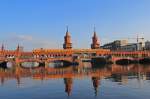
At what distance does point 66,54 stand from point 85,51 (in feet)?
42.8

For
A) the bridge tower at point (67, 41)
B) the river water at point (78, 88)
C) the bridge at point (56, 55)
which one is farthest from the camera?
the bridge tower at point (67, 41)

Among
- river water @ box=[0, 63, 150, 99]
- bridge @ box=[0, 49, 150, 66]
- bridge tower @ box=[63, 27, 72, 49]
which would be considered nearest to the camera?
river water @ box=[0, 63, 150, 99]

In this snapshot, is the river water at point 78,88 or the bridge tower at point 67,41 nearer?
the river water at point 78,88

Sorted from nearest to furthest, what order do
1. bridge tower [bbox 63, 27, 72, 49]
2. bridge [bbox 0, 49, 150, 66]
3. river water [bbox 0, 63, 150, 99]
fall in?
river water [bbox 0, 63, 150, 99], bridge [bbox 0, 49, 150, 66], bridge tower [bbox 63, 27, 72, 49]

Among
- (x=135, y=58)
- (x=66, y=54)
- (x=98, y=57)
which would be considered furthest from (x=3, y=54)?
(x=135, y=58)

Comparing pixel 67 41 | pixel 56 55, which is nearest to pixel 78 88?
pixel 56 55

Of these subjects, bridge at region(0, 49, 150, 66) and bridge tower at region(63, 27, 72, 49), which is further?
bridge tower at region(63, 27, 72, 49)

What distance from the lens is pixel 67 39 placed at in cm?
16838

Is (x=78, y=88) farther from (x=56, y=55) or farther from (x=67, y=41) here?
(x=67, y=41)

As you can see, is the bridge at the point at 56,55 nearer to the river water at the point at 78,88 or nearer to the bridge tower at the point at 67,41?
the bridge tower at the point at 67,41

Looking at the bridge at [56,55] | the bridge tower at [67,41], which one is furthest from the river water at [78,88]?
the bridge tower at [67,41]

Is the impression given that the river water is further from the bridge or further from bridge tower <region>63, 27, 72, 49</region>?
bridge tower <region>63, 27, 72, 49</region>

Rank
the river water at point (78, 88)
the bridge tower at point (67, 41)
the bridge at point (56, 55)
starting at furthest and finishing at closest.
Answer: the bridge tower at point (67, 41)
the bridge at point (56, 55)
the river water at point (78, 88)

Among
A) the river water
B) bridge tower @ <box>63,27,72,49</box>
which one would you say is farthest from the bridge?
the river water
